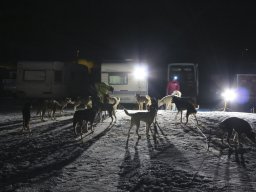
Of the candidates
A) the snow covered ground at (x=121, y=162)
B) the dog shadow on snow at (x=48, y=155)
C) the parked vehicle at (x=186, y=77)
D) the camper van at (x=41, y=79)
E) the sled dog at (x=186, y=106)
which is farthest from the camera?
the parked vehicle at (x=186, y=77)

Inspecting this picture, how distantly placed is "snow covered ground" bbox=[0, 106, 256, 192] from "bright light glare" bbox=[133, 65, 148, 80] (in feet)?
31.0

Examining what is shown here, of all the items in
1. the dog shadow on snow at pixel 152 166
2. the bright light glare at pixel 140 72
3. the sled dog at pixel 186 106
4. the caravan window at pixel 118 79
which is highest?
the bright light glare at pixel 140 72

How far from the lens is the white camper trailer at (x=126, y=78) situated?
18344mm

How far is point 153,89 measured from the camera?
28.1 metres

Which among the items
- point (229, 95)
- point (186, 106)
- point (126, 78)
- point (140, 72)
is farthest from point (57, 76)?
point (186, 106)

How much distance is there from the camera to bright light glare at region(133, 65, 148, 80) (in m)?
18.5

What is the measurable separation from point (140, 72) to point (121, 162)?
502 inches

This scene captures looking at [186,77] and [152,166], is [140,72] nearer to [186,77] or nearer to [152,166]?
[186,77]

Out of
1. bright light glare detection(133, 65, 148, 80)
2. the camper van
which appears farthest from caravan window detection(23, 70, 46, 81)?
bright light glare detection(133, 65, 148, 80)

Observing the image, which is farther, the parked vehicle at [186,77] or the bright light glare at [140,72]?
the parked vehicle at [186,77]

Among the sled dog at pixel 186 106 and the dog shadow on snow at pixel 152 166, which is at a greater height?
the sled dog at pixel 186 106

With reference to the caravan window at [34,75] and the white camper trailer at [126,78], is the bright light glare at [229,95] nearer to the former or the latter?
the white camper trailer at [126,78]

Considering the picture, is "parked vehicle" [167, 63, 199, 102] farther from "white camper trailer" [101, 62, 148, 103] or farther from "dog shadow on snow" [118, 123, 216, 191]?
"dog shadow on snow" [118, 123, 216, 191]

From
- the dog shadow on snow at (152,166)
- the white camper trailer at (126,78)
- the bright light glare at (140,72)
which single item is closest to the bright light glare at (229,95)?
the white camper trailer at (126,78)
